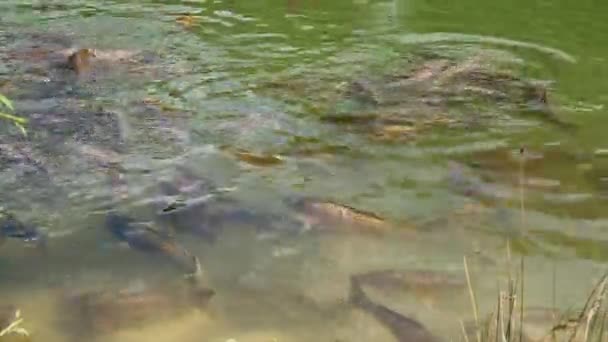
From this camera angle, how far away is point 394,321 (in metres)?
4.71

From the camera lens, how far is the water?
5066 millimetres

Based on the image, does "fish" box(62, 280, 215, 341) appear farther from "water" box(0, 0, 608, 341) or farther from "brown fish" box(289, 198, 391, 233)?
"brown fish" box(289, 198, 391, 233)

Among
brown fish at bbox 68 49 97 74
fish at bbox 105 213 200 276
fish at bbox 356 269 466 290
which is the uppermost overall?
brown fish at bbox 68 49 97 74

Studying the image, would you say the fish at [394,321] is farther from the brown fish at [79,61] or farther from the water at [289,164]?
the brown fish at [79,61]

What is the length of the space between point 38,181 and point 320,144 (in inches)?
81.4

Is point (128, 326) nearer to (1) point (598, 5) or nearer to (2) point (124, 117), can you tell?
(2) point (124, 117)

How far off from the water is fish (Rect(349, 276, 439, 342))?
0.18ft

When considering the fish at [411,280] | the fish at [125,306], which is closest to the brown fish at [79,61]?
the fish at [125,306]

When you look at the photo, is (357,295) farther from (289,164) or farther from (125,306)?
(289,164)

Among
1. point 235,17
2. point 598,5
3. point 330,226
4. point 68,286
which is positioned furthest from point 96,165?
point 598,5

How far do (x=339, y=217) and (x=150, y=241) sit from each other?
1171mm

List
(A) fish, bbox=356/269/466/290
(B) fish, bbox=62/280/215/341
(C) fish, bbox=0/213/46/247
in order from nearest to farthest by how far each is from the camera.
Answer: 1. (B) fish, bbox=62/280/215/341
2. (A) fish, bbox=356/269/466/290
3. (C) fish, bbox=0/213/46/247

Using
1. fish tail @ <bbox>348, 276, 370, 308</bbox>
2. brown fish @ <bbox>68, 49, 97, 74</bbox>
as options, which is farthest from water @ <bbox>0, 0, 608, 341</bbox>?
brown fish @ <bbox>68, 49, 97, 74</bbox>

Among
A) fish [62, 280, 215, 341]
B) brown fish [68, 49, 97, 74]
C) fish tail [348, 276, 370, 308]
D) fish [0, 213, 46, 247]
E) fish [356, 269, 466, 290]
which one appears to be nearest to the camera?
fish [62, 280, 215, 341]
